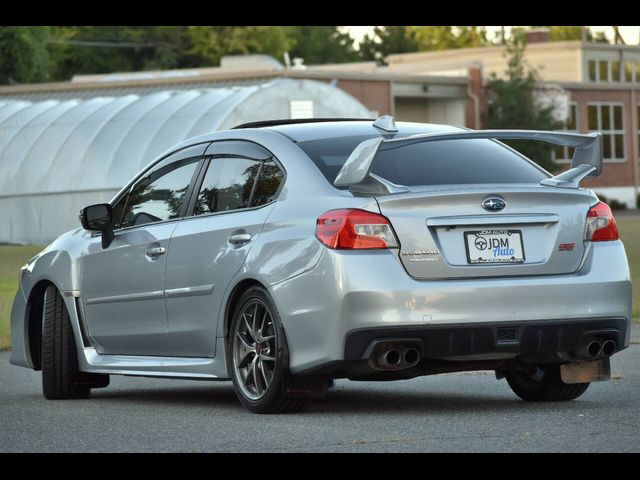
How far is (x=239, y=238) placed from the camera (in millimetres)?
8734

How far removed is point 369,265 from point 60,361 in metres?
3.01

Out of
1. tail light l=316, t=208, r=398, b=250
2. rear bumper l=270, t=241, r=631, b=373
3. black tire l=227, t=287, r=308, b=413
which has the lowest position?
black tire l=227, t=287, r=308, b=413

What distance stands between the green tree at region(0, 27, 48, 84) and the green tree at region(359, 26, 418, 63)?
7136 cm

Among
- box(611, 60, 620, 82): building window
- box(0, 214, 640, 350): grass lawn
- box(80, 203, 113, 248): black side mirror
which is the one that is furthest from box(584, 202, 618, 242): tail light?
box(611, 60, 620, 82): building window

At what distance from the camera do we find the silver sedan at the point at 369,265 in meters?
8.08

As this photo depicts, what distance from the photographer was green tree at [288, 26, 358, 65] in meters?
116

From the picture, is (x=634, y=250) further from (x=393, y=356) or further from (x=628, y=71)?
(x=628, y=71)

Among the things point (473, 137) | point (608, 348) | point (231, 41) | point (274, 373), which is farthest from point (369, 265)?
point (231, 41)

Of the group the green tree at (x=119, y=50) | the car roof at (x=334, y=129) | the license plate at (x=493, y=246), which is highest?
the car roof at (x=334, y=129)

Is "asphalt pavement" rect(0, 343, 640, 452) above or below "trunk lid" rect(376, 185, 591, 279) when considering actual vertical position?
below

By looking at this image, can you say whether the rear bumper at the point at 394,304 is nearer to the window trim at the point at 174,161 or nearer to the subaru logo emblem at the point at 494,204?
the subaru logo emblem at the point at 494,204

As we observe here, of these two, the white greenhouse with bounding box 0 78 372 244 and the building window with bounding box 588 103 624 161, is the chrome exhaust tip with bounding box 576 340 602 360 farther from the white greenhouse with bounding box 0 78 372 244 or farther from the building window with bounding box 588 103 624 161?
the building window with bounding box 588 103 624 161

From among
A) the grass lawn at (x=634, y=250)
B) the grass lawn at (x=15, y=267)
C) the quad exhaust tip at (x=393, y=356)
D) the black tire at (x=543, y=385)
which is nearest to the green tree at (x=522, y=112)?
the grass lawn at (x=634, y=250)

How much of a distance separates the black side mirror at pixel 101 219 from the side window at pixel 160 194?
0.39 ft
